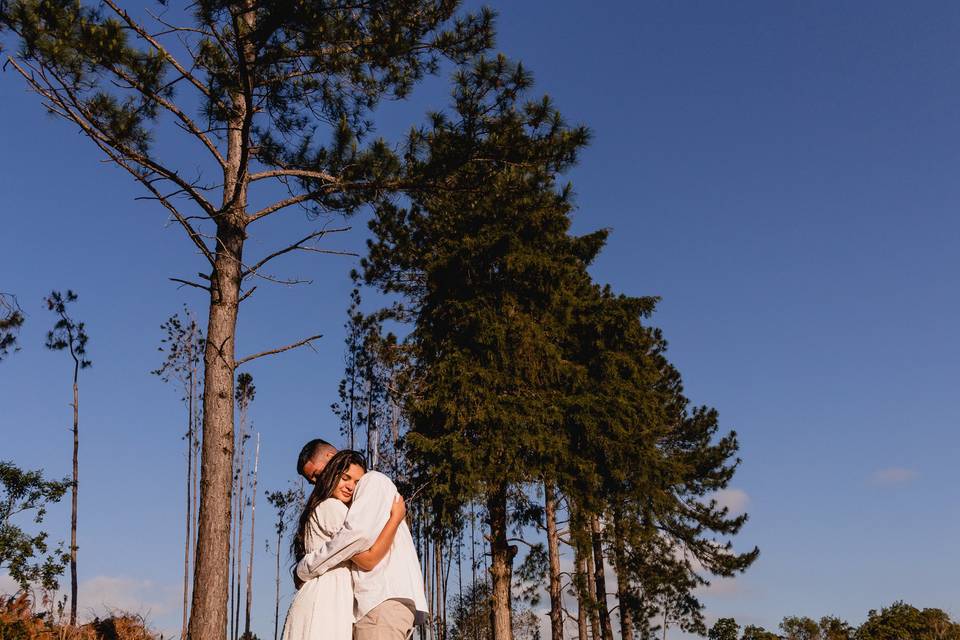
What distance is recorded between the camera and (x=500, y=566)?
15883 millimetres

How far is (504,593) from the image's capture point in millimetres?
15727

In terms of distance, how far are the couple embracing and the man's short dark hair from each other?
0.70 ft

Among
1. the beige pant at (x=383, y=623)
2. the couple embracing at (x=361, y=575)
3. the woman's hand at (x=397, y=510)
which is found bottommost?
the beige pant at (x=383, y=623)

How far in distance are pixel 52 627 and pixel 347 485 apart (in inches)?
315

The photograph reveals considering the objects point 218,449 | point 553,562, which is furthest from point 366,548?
point 553,562

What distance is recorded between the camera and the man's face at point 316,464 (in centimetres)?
390

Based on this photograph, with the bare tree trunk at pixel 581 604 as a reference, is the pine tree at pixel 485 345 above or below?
above

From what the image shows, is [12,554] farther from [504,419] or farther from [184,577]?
[504,419]

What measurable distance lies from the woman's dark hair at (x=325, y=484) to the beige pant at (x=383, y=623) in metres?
0.53

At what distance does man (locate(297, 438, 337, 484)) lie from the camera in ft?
12.8

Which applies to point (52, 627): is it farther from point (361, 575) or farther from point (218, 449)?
point (361, 575)

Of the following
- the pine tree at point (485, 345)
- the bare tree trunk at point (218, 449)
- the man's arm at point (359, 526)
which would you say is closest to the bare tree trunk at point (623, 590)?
the pine tree at point (485, 345)

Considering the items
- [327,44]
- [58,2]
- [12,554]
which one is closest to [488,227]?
[327,44]

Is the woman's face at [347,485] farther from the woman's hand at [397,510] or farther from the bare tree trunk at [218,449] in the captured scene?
the bare tree trunk at [218,449]
